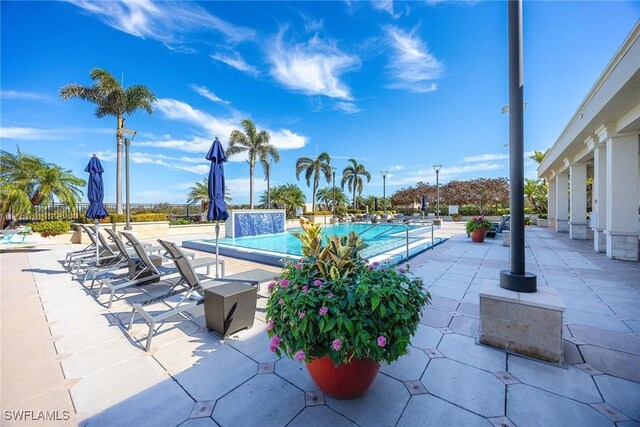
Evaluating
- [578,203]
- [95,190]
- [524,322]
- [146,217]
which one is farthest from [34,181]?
[578,203]

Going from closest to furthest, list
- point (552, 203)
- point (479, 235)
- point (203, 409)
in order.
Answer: point (203, 409), point (479, 235), point (552, 203)

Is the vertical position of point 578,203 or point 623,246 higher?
point 578,203

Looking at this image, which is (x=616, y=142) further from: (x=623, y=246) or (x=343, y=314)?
(x=343, y=314)

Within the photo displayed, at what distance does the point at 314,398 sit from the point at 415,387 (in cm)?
82

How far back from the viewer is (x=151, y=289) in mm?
4586

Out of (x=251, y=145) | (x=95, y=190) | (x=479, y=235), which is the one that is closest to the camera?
(x=95, y=190)

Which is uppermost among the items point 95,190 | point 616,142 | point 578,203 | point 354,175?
point 354,175

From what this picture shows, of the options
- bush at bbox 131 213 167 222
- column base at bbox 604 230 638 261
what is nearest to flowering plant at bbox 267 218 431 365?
column base at bbox 604 230 638 261

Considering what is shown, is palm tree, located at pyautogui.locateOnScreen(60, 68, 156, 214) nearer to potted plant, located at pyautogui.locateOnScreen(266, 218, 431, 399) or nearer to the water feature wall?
the water feature wall

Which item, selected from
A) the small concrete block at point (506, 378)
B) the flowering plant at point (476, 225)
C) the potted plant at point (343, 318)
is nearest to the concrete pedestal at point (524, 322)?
the small concrete block at point (506, 378)

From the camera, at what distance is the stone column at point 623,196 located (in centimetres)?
659

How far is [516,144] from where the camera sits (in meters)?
2.55

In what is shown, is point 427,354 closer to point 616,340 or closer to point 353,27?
point 616,340

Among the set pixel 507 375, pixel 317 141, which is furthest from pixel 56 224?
pixel 317 141
